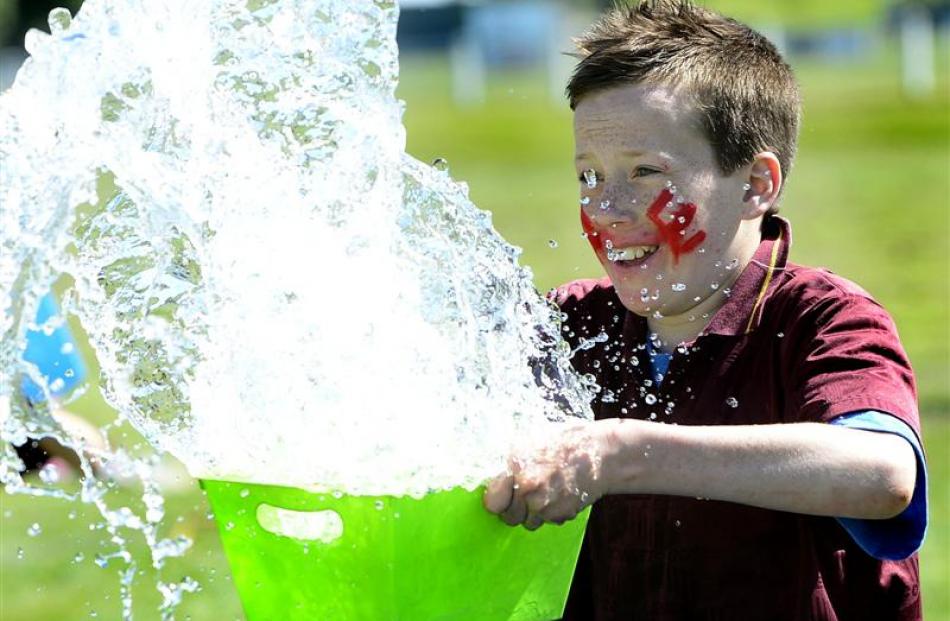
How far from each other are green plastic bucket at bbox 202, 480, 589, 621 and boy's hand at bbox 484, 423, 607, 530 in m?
0.04

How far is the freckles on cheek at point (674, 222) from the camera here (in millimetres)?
2656

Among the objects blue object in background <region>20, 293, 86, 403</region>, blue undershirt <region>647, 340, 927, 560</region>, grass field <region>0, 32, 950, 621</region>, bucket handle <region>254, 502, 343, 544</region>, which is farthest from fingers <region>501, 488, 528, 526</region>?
grass field <region>0, 32, 950, 621</region>

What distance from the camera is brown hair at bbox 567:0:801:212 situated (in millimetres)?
2768

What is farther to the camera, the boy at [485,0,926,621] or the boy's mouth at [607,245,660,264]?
the boy's mouth at [607,245,660,264]

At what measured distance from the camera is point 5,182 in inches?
97.3

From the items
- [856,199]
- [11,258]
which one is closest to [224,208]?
[11,258]

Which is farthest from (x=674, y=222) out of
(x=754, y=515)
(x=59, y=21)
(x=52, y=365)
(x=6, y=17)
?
(x=6, y=17)

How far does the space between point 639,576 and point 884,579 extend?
38cm

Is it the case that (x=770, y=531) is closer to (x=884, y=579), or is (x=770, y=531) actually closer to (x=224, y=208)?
(x=884, y=579)

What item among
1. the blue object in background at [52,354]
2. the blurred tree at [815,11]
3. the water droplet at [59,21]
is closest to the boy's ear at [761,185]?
the water droplet at [59,21]

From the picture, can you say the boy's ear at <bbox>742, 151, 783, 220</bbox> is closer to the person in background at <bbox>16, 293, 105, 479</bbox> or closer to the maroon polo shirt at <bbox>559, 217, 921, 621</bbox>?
the maroon polo shirt at <bbox>559, 217, 921, 621</bbox>

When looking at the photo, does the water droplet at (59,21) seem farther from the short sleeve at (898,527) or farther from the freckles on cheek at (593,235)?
the short sleeve at (898,527)

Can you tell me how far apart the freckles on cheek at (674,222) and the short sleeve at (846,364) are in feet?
0.74

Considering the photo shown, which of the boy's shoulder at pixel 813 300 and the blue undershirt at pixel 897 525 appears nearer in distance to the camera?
the blue undershirt at pixel 897 525
